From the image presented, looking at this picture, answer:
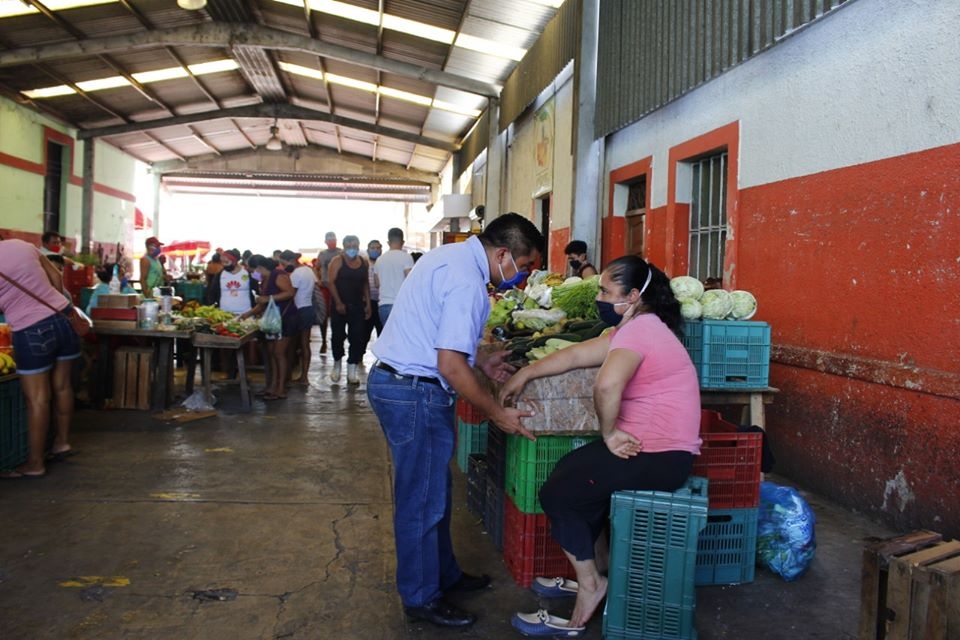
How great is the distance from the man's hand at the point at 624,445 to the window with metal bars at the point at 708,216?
4.64m

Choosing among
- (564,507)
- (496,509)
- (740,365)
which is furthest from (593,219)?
(564,507)

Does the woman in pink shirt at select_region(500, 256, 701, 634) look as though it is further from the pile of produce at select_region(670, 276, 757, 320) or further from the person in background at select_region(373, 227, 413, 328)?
the person in background at select_region(373, 227, 413, 328)

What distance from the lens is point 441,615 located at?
3404mm

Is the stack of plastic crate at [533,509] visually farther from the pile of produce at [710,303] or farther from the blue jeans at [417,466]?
the pile of produce at [710,303]

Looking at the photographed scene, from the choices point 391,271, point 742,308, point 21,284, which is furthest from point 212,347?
point 742,308

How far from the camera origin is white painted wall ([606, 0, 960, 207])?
445cm

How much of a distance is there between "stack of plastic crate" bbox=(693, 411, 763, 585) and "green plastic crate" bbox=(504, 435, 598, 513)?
0.65 metres

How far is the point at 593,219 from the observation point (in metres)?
10.7

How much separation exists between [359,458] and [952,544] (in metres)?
4.68

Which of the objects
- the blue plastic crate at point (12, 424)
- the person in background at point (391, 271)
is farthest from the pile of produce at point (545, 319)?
the blue plastic crate at point (12, 424)

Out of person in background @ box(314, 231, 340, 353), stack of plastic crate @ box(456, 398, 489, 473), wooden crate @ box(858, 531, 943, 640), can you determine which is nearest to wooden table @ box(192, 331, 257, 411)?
stack of plastic crate @ box(456, 398, 489, 473)

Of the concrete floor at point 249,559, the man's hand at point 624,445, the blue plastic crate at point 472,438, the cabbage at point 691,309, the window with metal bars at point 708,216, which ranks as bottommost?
the concrete floor at point 249,559

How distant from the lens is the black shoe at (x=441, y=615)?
11.1 ft

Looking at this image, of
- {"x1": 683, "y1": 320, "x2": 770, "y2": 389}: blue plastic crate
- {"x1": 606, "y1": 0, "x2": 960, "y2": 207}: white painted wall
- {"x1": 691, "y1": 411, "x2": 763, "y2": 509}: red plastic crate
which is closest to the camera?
{"x1": 691, "y1": 411, "x2": 763, "y2": 509}: red plastic crate
